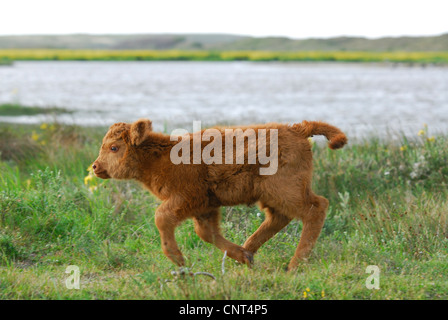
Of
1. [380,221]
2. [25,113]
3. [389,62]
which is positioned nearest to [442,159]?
[380,221]

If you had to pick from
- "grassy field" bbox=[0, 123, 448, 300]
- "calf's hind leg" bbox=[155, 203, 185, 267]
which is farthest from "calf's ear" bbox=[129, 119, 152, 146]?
"grassy field" bbox=[0, 123, 448, 300]

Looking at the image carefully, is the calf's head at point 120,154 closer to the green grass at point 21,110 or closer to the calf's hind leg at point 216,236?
the calf's hind leg at point 216,236

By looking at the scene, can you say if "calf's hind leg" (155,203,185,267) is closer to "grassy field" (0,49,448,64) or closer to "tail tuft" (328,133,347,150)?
"tail tuft" (328,133,347,150)

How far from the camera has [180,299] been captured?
4102 millimetres

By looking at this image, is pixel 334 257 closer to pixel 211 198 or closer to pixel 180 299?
pixel 211 198

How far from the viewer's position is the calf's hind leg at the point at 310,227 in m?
4.84

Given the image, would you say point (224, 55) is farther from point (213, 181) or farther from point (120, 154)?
point (213, 181)

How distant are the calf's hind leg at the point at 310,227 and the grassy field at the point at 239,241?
10 cm

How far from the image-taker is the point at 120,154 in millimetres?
4895

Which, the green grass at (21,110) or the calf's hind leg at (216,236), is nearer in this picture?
the calf's hind leg at (216,236)

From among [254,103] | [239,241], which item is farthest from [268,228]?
[254,103]

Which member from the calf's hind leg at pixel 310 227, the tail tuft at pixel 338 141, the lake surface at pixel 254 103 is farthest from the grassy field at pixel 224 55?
the calf's hind leg at pixel 310 227

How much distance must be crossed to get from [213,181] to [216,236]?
0.58m
